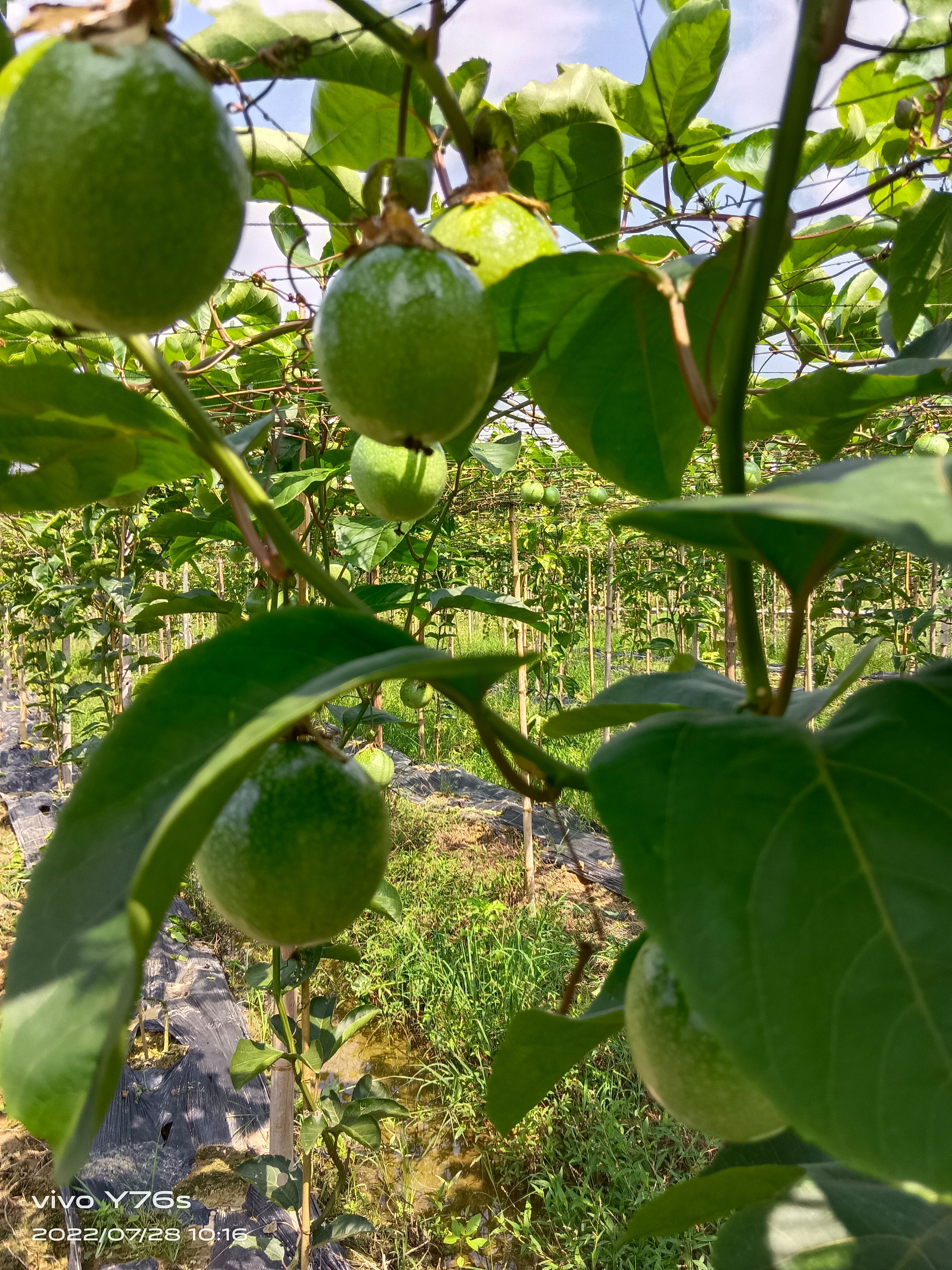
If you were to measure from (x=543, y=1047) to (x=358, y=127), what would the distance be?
67 centimetres

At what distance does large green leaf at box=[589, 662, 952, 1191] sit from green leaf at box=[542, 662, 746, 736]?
0.12 metres

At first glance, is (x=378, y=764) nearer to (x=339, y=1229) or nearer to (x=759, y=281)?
(x=339, y=1229)

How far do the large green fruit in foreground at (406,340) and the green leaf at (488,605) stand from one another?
0.36 m

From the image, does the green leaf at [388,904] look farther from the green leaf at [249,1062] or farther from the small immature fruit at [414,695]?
the small immature fruit at [414,695]

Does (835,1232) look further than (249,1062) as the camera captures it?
No

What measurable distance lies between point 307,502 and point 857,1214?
153 cm

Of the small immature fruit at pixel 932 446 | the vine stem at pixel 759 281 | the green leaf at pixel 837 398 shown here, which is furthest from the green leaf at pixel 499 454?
the small immature fruit at pixel 932 446

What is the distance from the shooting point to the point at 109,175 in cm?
32

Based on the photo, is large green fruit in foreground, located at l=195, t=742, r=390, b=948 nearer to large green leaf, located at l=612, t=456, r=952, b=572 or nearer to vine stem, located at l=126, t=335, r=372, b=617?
vine stem, located at l=126, t=335, r=372, b=617

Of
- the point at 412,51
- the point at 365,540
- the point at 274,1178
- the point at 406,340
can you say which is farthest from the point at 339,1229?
the point at 412,51

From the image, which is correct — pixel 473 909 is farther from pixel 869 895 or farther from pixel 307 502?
pixel 869 895

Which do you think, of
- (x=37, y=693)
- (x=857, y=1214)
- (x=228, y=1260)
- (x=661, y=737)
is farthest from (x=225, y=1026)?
(x=37, y=693)

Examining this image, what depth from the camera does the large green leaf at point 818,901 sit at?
0.96ft

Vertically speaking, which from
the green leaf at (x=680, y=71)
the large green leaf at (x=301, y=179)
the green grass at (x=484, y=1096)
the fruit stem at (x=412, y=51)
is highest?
the green leaf at (x=680, y=71)
